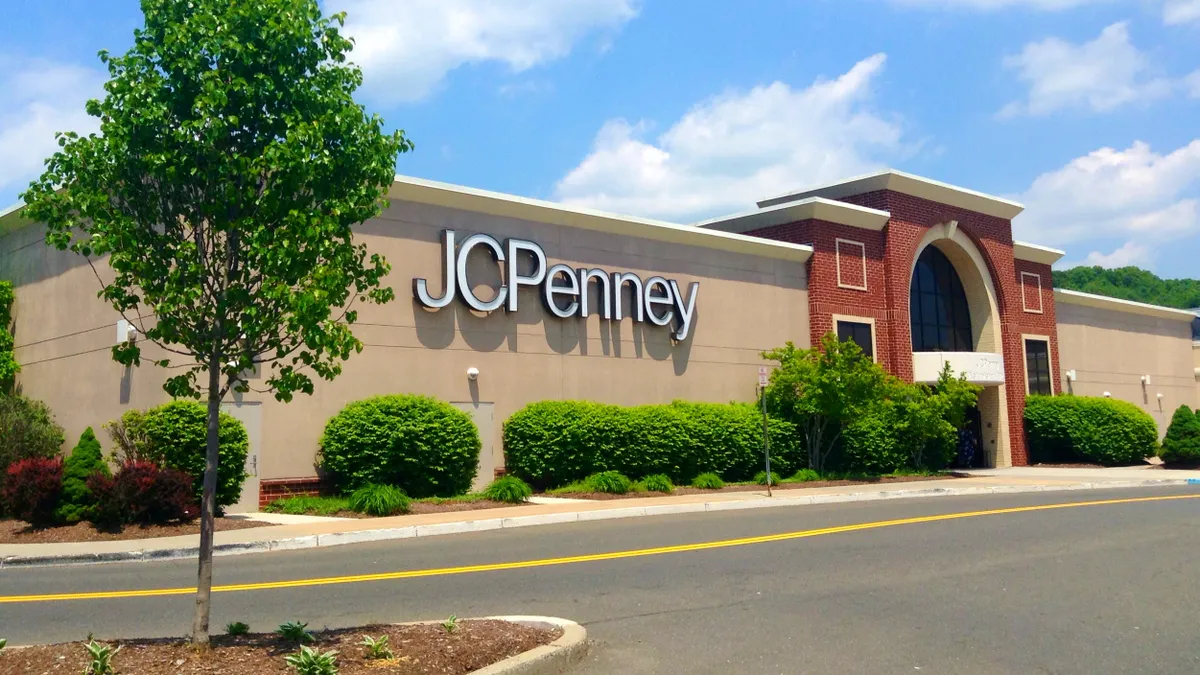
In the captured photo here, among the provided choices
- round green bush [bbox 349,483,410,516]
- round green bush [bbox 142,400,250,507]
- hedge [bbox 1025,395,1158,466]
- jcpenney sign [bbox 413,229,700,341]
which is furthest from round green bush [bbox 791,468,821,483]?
round green bush [bbox 142,400,250,507]

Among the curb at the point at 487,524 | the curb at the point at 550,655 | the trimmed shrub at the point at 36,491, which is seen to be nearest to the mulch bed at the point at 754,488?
the curb at the point at 487,524

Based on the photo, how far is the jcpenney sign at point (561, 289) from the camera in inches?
904

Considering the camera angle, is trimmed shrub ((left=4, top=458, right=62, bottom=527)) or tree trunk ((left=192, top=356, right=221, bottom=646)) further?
trimmed shrub ((left=4, top=458, right=62, bottom=527))

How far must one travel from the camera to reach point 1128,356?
149ft

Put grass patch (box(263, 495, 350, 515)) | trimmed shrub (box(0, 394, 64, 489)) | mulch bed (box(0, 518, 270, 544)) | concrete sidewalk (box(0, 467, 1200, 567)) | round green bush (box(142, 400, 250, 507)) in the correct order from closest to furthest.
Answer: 1. concrete sidewalk (box(0, 467, 1200, 567))
2. mulch bed (box(0, 518, 270, 544))
3. round green bush (box(142, 400, 250, 507))
4. grass patch (box(263, 495, 350, 515))
5. trimmed shrub (box(0, 394, 64, 489))

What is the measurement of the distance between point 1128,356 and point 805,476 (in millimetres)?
25010

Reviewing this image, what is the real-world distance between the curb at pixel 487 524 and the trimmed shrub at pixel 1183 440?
9.79 metres

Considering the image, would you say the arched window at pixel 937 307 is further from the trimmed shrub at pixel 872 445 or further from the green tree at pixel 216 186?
the green tree at pixel 216 186

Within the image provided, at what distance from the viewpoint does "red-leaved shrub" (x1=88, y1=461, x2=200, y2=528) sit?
54.1ft

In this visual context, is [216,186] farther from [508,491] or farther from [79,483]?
[508,491]

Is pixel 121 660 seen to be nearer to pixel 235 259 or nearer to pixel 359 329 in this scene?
pixel 235 259

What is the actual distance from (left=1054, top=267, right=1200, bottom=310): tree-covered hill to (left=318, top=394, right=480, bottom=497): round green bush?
7719 cm

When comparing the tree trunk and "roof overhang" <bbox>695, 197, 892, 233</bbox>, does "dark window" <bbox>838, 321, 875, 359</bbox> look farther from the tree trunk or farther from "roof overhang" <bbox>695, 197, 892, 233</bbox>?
the tree trunk

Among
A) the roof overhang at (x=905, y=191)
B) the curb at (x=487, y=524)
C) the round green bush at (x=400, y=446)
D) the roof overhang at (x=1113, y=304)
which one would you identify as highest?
the roof overhang at (x=905, y=191)
